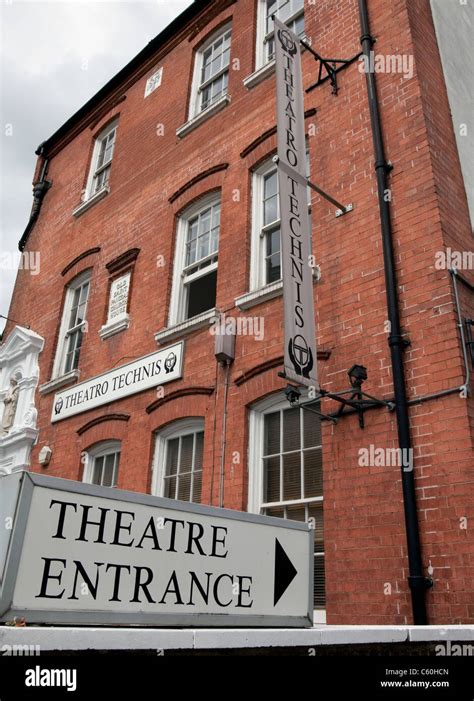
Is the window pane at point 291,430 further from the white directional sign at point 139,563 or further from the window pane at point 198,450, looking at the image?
the white directional sign at point 139,563

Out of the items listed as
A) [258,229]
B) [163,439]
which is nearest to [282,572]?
[163,439]

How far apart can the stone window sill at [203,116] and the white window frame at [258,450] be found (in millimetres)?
5401

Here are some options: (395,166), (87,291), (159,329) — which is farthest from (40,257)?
(395,166)

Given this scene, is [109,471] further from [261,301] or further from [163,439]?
[261,301]

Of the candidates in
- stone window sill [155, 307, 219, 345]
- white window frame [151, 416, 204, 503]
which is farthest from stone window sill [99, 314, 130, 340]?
white window frame [151, 416, 204, 503]

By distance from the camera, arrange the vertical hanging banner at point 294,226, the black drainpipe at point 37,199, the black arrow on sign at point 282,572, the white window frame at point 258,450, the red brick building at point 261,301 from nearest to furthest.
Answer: the black arrow on sign at point 282,572 < the red brick building at point 261,301 < the vertical hanging banner at point 294,226 < the white window frame at point 258,450 < the black drainpipe at point 37,199

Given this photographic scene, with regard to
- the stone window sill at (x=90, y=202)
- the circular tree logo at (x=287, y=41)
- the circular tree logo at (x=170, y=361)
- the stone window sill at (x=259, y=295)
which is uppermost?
the stone window sill at (x=90, y=202)

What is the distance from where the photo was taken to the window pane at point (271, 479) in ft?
22.0

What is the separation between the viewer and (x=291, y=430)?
6.82 meters

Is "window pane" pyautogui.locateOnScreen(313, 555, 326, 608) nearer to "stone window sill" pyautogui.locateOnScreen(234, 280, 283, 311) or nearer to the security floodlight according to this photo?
the security floodlight

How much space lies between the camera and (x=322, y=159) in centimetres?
750

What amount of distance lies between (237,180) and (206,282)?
62.1 inches

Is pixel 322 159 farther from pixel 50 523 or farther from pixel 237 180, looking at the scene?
pixel 50 523

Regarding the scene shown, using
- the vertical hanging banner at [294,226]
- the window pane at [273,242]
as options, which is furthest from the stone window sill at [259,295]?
the vertical hanging banner at [294,226]
